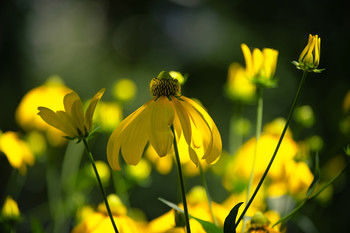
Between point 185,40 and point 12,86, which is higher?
point 185,40

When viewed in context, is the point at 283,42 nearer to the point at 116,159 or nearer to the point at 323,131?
the point at 323,131

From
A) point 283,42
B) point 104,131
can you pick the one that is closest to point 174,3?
point 283,42

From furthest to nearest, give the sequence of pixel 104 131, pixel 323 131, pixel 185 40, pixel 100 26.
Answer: pixel 100 26, pixel 185 40, pixel 323 131, pixel 104 131

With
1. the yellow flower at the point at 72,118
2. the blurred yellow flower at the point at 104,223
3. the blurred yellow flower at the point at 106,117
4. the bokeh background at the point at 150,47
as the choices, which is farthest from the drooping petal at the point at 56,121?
the bokeh background at the point at 150,47

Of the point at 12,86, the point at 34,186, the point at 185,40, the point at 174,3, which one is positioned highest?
the point at 174,3

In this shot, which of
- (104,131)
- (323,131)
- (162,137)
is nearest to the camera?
(162,137)

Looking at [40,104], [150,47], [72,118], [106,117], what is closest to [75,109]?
[72,118]

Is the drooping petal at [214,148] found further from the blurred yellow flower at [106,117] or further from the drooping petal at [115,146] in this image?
the blurred yellow flower at [106,117]

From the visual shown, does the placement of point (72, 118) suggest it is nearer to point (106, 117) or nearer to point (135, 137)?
point (135, 137)
